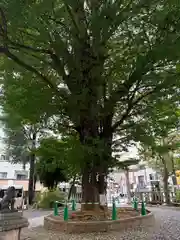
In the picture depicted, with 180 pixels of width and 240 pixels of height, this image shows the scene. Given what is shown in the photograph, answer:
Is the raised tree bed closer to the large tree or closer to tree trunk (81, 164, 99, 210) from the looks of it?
tree trunk (81, 164, 99, 210)

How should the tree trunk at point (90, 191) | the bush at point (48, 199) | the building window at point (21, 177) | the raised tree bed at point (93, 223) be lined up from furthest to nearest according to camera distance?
1. the building window at point (21, 177)
2. the bush at point (48, 199)
3. the tree trunk at point (90, 191)
4. the raised tree bed at point (93, 223)

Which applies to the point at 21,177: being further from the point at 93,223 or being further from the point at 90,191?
the point at 93,223

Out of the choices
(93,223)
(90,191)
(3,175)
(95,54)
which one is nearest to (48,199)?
(90,191)

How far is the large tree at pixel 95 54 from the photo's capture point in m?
4.21

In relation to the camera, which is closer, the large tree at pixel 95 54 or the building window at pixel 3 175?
the large tree at pixel 95 54

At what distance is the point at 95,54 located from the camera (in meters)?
4.93

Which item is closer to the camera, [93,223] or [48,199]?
[93,223]

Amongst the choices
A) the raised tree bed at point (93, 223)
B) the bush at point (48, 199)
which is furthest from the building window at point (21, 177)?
the raised tree bed at point (93, 223)

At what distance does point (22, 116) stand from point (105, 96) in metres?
2.27

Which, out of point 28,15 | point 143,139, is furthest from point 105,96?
point 28,15

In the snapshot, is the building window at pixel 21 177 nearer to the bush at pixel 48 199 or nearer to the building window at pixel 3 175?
the building window at pixel 3 175

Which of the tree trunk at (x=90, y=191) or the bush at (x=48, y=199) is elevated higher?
the tree trunk at (x=90, y=191)

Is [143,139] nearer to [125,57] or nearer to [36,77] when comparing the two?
[125,57]

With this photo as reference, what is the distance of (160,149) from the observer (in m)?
5.69
